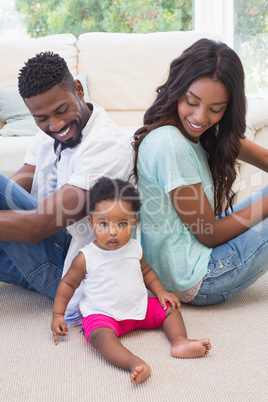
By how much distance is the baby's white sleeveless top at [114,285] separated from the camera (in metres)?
1.36

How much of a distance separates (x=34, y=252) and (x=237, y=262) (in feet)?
1.97

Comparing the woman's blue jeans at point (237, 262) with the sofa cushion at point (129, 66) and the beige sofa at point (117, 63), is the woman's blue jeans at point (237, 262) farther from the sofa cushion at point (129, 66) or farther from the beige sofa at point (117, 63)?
the sofa cushion at point (129, 66)

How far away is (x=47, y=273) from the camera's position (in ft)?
4.92

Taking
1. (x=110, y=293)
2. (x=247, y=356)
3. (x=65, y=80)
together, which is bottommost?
(x=247, y=356)

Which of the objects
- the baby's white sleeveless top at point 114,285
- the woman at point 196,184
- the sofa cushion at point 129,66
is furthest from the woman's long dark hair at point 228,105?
the sofa cushion at point 129,66

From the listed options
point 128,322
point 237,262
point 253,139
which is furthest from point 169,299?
point 253,139

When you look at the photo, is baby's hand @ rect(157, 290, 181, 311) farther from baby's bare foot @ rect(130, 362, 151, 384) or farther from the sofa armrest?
the sofa armrest

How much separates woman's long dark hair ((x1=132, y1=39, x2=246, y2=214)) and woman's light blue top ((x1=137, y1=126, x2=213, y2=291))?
63mm

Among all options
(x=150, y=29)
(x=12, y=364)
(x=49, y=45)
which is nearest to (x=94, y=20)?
(x=150, y=29)

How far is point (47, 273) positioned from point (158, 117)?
22.6 inches

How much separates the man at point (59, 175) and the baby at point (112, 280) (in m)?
0.06

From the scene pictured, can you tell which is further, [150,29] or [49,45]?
[150,29]

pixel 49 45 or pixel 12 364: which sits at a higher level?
pixel 49 45

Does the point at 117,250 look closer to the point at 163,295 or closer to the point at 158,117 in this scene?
the point at 163,295
